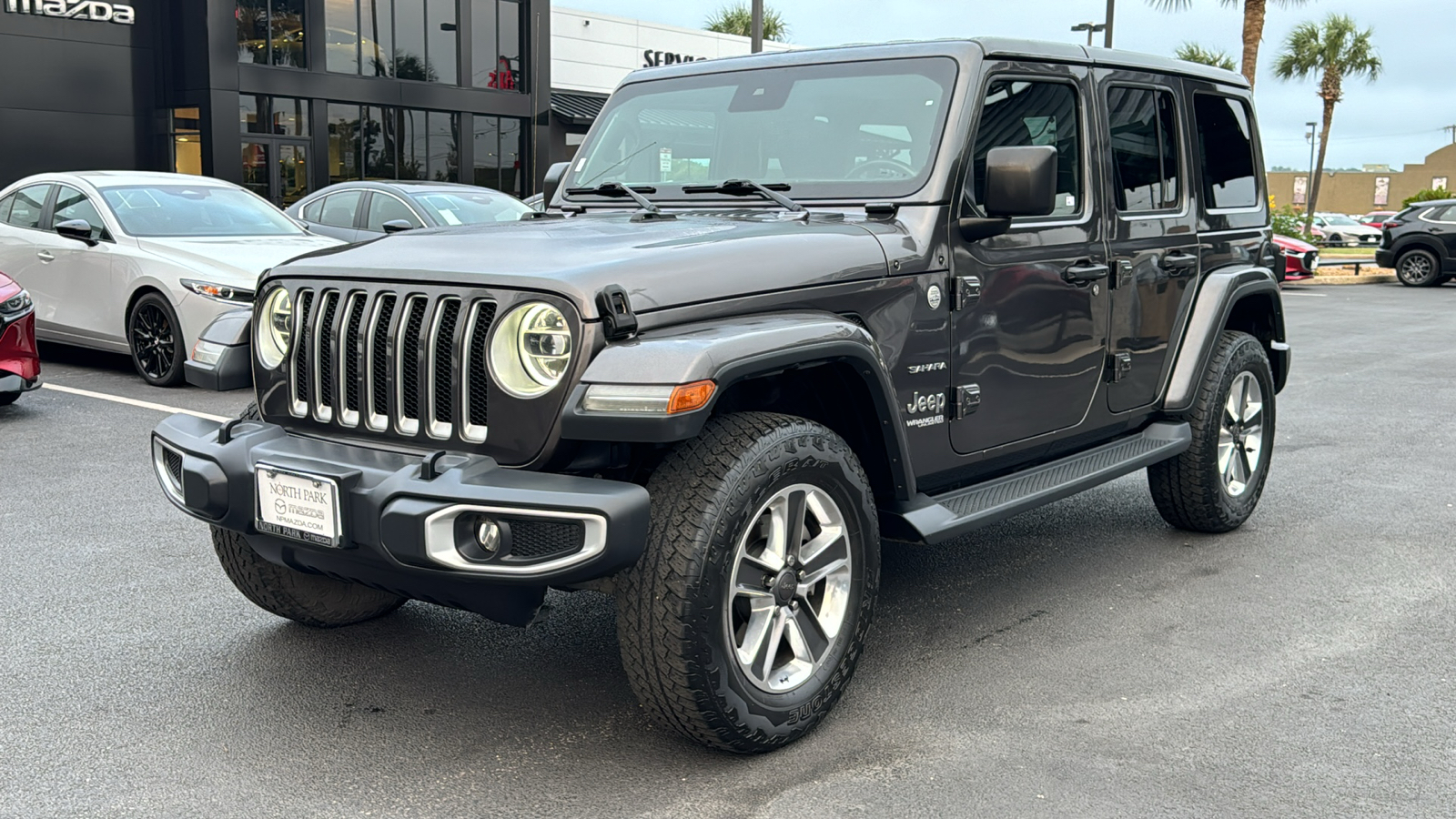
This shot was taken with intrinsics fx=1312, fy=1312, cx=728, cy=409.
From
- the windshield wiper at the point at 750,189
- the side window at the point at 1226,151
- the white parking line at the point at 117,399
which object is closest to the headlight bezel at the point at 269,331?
the windshield wiper at the point at 750,189

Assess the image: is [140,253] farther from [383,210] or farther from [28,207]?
[383,210]

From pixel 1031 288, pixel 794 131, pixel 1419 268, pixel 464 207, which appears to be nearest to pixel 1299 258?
pixel 1419 268

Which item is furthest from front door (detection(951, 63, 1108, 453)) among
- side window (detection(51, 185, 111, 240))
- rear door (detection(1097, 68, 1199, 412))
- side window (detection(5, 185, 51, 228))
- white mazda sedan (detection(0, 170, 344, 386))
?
side window (detection(5, 185, 51, 228))

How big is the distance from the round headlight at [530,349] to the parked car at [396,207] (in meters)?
8.55

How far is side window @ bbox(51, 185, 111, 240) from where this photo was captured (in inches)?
403

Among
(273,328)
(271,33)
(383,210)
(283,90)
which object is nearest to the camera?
(273,328)

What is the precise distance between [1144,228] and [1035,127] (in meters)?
0.74

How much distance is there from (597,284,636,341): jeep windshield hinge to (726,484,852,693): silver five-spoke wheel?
578 mm

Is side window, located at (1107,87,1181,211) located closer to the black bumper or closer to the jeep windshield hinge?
the jeep windshield hinge

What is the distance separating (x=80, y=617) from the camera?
452cm

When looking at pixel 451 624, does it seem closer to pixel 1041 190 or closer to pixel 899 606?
pixel 899 606

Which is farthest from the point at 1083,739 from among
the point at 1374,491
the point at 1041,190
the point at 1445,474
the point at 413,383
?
the point at 1445,474

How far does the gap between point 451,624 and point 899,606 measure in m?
1.59

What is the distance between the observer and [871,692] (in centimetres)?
393
